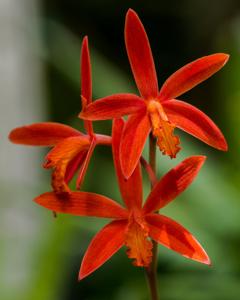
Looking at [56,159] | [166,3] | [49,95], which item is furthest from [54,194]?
[166,3]

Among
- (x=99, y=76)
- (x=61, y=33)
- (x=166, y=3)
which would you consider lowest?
(x=99, y=76)

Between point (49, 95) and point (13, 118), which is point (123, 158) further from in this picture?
point (49, 95)

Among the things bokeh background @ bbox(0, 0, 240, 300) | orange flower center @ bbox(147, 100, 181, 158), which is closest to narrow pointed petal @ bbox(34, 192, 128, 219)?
orange flower center @ bbox(147, 100, 181, 158)

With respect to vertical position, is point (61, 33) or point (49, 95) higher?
point (61, 33)

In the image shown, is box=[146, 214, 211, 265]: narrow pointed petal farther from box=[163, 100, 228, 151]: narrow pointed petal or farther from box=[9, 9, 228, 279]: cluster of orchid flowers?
box=[163, 100, 228, 151]: narrow pointed petal

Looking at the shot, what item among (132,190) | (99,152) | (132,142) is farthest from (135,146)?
(99,152)

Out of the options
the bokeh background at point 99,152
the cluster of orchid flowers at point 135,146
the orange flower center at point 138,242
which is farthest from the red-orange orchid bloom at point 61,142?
the bokeh background at point 99,152

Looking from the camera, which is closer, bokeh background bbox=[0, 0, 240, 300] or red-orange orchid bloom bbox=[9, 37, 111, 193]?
red-orange orchid bloom bbox=[9, 37, 111, 193]
